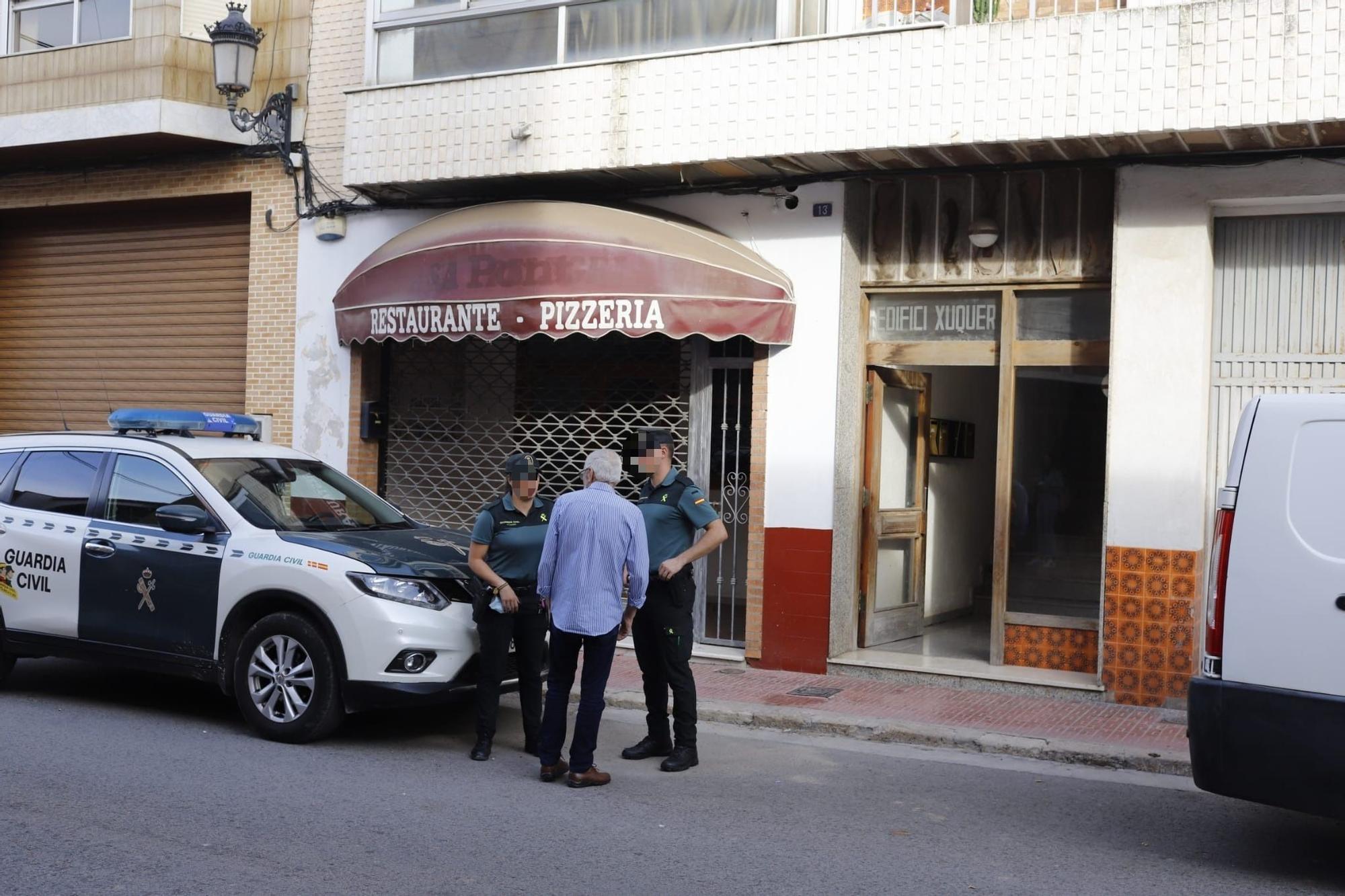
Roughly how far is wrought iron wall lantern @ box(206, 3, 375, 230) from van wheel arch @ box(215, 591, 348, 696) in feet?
18.5

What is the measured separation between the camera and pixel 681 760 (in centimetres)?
745

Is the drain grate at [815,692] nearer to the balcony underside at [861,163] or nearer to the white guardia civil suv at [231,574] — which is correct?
the white guardia civil suv at [231,574]

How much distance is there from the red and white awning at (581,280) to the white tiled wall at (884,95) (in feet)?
1.76

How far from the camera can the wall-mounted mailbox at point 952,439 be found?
39.7 ft

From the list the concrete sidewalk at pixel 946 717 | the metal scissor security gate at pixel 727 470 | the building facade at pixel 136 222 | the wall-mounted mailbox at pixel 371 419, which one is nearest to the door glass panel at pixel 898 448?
the metal scissor security gate at pixel 727 470

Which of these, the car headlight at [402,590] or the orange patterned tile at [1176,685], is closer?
the car headlight at [402,590]

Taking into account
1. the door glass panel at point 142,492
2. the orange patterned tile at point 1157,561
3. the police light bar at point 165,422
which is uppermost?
the police light bar at point 165,422

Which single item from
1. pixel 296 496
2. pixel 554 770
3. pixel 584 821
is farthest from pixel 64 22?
pixel 584 821

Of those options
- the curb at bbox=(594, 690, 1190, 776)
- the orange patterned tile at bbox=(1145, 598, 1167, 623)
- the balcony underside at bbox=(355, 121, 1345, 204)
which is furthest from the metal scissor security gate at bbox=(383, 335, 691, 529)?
the orange patterned tile at bbox=(1145, 598, 1167, 623)

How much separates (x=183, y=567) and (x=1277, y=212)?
7601mm

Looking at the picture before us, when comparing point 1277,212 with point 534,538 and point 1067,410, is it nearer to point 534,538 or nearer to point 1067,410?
point 1067,410

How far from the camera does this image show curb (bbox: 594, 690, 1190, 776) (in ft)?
25.8

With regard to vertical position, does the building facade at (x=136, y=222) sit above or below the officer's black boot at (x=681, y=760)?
above

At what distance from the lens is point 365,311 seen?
458 inches
